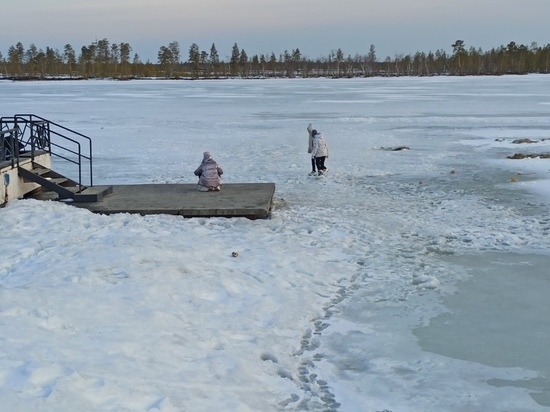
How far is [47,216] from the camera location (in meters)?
10.3

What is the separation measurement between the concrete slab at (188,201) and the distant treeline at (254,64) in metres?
128

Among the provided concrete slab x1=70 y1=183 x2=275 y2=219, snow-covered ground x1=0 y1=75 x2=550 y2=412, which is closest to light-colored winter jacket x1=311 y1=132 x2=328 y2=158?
snow-covered ground x1=0 y1=75 x2=550 y2=412

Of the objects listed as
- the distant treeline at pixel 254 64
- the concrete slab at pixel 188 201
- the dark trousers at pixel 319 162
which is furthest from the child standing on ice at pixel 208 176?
the distant treeline at pixel 254 64

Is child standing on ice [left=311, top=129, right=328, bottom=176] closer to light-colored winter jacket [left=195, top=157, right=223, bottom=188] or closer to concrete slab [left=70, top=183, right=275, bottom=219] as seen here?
concrete slab [left=70, top=183, right=275, bottom=219]

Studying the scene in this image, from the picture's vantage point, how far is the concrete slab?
35.4 feet

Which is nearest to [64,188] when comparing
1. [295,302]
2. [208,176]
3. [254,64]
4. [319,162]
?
[208,176]

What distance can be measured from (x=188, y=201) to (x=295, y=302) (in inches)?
193

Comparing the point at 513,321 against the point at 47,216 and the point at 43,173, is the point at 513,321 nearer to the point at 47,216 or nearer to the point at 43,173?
the point at 47,216

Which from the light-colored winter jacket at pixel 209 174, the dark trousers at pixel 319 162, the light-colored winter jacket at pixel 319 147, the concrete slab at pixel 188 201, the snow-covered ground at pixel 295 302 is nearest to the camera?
the snow-covered ground at pixel 295 302

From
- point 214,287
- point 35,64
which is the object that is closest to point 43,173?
point 214,287

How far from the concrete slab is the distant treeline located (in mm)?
127923

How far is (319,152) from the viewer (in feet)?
50.9

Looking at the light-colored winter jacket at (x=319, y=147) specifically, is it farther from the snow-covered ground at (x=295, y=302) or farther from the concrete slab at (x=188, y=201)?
the concrete slab at (x=188, y=201)

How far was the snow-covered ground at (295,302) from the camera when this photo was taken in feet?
15.9
